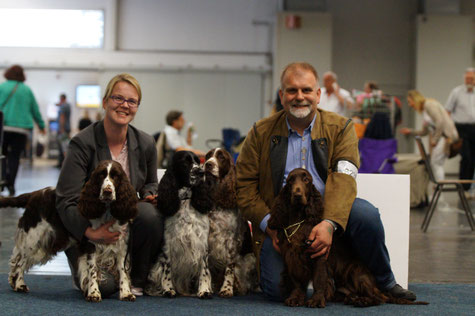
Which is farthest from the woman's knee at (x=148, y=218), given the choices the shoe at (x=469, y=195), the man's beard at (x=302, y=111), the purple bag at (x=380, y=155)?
the shoe at (x=469, y=195)

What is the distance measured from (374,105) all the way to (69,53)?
1072cm

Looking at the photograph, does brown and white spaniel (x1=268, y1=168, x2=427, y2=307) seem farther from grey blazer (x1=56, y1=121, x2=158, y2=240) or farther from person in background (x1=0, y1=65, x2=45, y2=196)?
person in background (x1=0, y1=65, x2=45, y2=196)

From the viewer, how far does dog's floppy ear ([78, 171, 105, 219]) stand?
3.00 meters

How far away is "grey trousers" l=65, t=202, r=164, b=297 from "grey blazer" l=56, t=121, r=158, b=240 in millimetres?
203

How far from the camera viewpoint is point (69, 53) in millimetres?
17438

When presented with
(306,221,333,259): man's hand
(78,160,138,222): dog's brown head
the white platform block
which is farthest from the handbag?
(78,160,138,222): dog's brown head

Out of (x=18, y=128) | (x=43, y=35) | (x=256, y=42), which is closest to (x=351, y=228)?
(x=18, y=128)

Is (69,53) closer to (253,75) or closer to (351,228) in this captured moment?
(253,75)

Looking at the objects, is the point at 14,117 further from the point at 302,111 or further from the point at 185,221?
the point at 302,111

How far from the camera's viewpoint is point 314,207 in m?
3.01

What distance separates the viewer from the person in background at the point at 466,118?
31.7ft

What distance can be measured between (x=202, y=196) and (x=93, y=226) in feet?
1.93

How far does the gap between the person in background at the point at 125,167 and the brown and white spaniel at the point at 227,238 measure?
0.32 meters

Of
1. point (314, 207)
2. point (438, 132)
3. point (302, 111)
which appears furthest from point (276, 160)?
point (438, 132)
